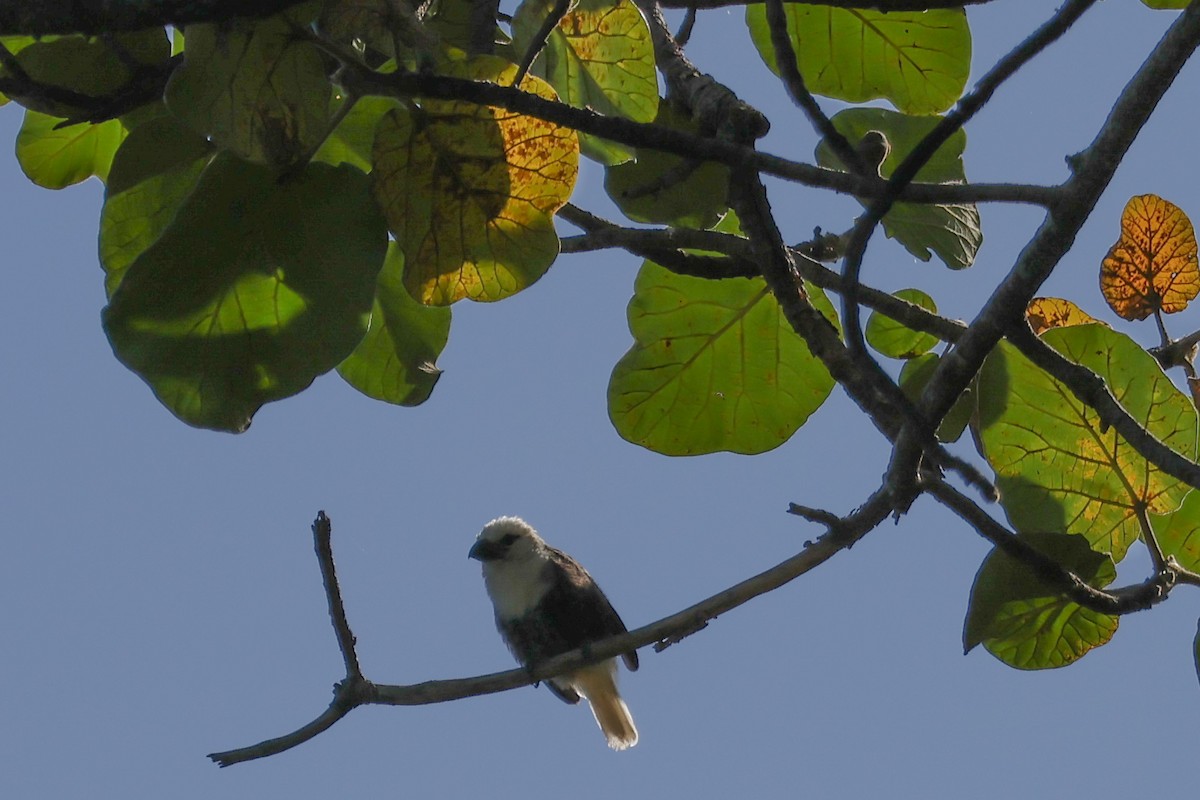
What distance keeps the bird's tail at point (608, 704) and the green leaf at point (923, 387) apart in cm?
291

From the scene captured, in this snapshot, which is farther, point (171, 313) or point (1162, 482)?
point (1162, 482)

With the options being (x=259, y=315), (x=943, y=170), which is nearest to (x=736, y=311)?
(x=943, y=170)

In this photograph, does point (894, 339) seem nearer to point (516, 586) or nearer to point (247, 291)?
point (247, 291)

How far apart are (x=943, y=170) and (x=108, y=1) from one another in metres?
1.37

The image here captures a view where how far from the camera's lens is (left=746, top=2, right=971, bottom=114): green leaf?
6.01 ft

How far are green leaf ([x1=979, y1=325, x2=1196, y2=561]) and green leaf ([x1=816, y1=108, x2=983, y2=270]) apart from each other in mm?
368

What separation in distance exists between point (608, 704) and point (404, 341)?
331 cm

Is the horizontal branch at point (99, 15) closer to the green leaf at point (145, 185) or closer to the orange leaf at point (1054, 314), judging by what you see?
the green leaf at point (145, 185)

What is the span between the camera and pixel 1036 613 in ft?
4.75

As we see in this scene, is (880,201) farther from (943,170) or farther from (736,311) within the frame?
(943,170)

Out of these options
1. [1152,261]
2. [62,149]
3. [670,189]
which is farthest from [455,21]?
[1152,261]

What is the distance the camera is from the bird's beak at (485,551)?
176 inches

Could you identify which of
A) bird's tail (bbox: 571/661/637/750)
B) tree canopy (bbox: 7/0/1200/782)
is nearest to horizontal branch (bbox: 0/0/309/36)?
tree canopy (bbox: 7/0/1200/782)

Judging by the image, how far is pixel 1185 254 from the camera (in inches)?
71.0
